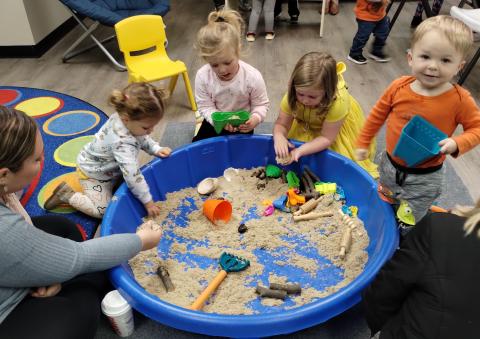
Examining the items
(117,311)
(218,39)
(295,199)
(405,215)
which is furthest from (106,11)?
(405,215)

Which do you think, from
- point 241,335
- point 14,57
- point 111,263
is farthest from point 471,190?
point 14,57

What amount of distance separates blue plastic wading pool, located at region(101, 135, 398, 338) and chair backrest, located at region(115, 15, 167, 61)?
88 cm

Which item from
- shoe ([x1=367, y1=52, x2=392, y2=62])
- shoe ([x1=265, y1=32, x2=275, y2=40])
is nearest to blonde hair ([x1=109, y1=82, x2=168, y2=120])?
shoe ([x1=367, y1=52, x2=392, y2=62])

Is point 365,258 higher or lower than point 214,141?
lower

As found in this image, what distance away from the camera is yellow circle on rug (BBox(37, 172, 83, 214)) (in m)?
1.46

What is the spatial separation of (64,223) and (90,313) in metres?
0.35

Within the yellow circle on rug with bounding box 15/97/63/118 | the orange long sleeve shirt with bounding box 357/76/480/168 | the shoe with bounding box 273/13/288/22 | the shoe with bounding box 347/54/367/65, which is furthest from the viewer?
the shoe with bounding box 273/13/288/22

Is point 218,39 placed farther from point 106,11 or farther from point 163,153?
point 106,11

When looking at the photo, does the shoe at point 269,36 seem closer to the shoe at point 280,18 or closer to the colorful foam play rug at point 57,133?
the shoe at point 280,18

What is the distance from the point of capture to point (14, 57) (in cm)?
281

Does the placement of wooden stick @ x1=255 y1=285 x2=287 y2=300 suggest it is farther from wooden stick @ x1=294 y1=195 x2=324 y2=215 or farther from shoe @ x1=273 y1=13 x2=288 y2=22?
shoe @ x1=273 y1=13 x2=288 y2=22

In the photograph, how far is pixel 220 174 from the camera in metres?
1.63

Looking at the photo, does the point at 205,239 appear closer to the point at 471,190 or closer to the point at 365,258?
the point at 365,258

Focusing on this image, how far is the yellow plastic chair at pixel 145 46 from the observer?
1978 mm
